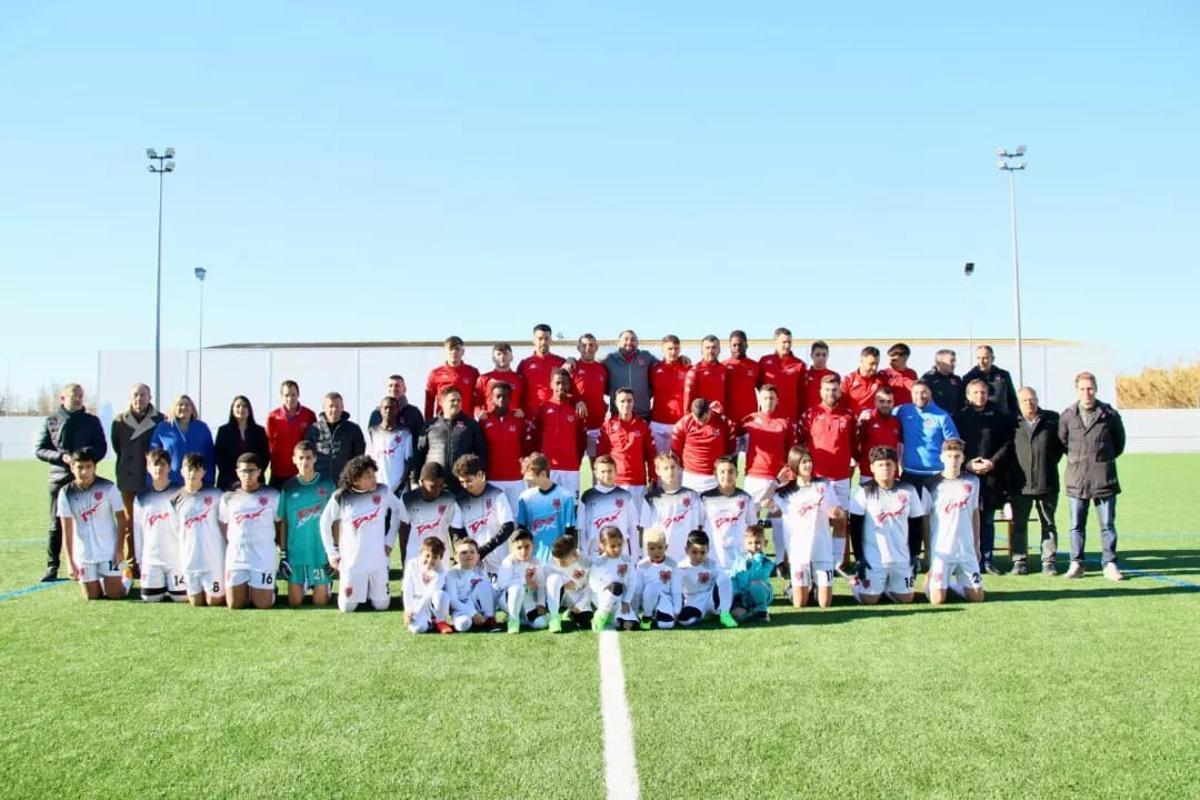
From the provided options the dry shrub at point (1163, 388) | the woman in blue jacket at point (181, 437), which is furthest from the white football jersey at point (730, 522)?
the dry shrub at point (1163, 388)

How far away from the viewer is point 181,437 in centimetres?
820

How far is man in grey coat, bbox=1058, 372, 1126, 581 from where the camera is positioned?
806 centimetres

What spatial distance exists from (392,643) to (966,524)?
442 cm

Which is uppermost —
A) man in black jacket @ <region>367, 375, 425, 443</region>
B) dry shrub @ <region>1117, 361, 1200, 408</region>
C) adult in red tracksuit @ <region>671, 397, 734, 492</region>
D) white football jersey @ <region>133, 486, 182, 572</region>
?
dry shrub @ <region>1117, 361, 1200, 408</region>

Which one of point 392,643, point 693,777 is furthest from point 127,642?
point 693,777

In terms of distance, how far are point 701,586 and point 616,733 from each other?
245 centimetres

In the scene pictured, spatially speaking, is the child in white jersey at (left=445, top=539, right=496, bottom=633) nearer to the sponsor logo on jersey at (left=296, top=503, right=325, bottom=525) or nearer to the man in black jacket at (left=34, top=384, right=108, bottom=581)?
the sponsor logo on jersey at (left=296, top=503, right=325, bottom=525)

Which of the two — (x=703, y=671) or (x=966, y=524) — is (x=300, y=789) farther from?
(x=966, y=524)

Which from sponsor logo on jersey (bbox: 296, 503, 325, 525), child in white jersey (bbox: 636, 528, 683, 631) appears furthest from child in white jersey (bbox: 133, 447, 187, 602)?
child in white jersey (bbox: 636, 528, 683, 631)

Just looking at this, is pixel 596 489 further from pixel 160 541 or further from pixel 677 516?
pixel 160 541

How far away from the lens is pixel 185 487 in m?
7.30

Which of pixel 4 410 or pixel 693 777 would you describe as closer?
pixel 693 777

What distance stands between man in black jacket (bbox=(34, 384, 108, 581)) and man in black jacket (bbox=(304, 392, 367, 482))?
2.04 meters

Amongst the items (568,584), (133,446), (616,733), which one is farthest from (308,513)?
(616,733)
